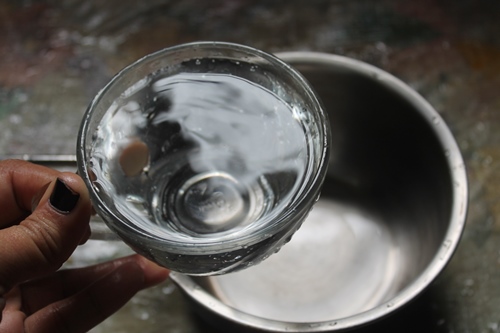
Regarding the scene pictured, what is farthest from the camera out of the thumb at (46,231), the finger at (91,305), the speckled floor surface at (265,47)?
the speckled floor surface at (265,47)

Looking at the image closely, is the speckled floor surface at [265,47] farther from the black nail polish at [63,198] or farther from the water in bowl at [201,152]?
the black nail polish at [63,198]

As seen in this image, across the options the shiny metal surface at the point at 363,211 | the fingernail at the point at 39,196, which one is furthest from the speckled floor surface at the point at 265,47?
the fingernail at the point at 39,196

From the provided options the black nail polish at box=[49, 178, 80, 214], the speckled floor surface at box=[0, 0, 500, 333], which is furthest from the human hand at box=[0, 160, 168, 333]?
the speckled floor surface at box=[0, 0, 500, 333]

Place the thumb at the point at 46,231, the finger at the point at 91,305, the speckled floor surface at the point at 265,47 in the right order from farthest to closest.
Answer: the speckled floor surface at the point at 265,47 < the finger at the point at 91,305 < the thumb at the point at 46,231

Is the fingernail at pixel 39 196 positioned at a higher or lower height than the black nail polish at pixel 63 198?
lower

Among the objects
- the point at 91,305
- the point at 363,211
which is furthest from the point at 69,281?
the point at 363,211

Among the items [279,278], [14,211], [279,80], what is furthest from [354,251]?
[14,211]

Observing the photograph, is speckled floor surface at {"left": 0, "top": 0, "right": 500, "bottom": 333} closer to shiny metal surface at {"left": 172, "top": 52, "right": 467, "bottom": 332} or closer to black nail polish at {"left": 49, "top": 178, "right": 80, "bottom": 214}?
shiny metal surface at {"left": 172, "top": 52, "right": 467, "bottom": 332}
